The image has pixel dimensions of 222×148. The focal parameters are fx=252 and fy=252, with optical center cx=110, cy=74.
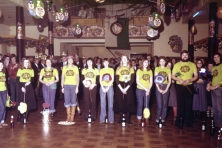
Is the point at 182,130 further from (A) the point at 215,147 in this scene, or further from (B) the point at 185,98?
(A) the point at 215,147

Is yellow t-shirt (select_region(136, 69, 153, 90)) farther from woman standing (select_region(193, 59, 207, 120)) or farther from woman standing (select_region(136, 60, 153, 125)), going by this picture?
woman standing (select_region(193, 59, 207, 120))

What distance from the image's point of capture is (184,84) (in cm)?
552

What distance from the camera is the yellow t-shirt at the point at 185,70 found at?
5.49 meters

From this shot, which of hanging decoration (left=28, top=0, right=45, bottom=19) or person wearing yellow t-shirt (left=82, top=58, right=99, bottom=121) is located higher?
hanging decoration (left=28, top=0, right=45, bottom=19)

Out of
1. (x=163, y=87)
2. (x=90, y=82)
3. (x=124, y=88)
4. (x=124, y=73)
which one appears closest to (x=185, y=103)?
(x=163, y=87)

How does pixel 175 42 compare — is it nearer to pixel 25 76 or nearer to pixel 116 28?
pixel 116 28

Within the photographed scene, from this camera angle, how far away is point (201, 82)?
628cm

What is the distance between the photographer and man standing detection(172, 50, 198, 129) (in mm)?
5496

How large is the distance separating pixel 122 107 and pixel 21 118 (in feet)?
8.53

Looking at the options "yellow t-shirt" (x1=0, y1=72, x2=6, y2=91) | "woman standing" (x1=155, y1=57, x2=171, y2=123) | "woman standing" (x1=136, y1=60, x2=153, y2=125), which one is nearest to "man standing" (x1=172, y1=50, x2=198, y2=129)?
"woman standing" (x1=155, y1=57, x2=171, y2=123)

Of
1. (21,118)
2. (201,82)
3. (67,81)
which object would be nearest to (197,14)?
(201,82)

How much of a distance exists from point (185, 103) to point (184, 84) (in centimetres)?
46

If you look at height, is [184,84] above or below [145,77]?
below

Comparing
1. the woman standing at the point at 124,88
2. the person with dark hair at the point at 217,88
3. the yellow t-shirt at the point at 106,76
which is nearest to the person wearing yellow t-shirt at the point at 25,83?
the yellow t-shirt at the point at 106,76
